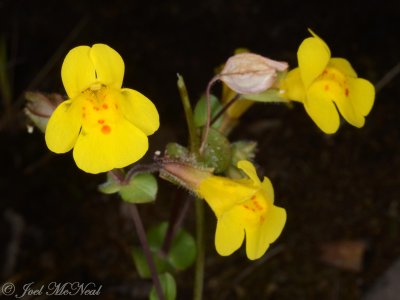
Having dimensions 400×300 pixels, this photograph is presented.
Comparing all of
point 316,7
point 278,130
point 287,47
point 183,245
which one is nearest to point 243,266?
point 183,245

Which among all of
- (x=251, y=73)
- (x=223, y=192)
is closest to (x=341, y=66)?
(x=251, y=73)

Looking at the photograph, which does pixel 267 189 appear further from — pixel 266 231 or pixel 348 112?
pixel 348 112

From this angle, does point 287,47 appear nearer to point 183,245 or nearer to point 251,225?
point 183,245

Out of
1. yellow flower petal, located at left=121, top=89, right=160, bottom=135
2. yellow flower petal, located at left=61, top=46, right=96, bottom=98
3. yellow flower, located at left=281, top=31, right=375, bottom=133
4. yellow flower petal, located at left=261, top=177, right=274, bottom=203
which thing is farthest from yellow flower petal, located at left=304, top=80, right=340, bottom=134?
yellow flower petal, located at left=61, top=46, right=96, bottom=98

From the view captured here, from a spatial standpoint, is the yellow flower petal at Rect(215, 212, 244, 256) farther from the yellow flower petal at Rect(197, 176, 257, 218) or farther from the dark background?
the dark background

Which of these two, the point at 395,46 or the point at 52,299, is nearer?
the point at 52,299

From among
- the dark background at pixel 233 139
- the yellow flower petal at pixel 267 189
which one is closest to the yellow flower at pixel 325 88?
the yellow flower petal at pixel 267 189
